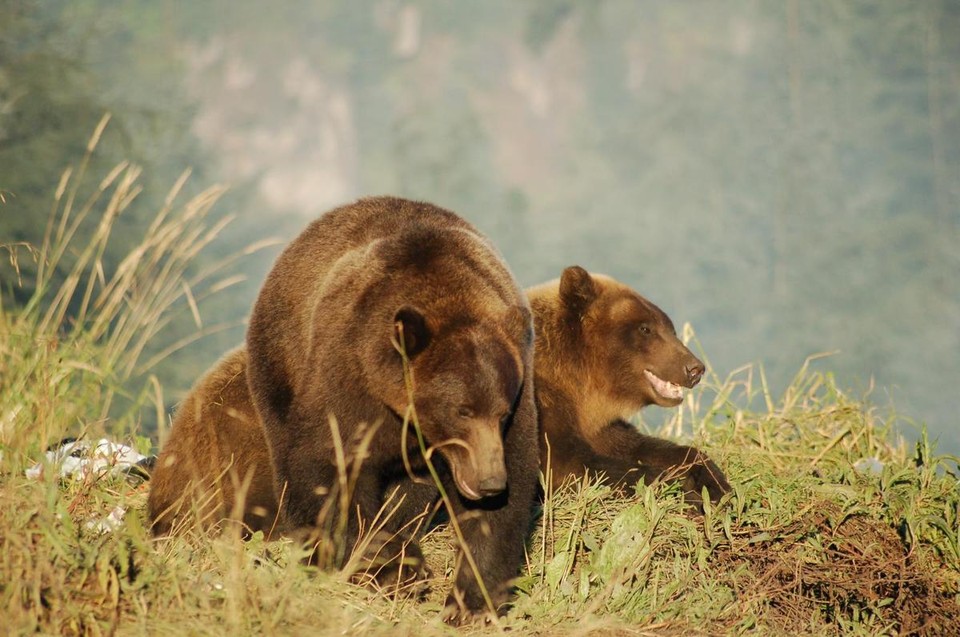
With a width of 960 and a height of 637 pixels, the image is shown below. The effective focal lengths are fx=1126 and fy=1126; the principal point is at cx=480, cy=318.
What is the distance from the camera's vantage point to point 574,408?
17.7 ft

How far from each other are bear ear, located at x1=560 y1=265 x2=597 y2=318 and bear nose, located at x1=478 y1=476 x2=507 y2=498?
208 cm

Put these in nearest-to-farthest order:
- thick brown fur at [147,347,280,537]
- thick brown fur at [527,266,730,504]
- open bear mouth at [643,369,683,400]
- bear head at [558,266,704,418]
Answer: thick brown fur at [147,347,280,537] → thick brown fur at [527,266,730,504] → bear head at [558,266,704,418] → open bear mouth at [643,369,683,400]

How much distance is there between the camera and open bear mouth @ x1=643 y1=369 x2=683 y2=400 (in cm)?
566

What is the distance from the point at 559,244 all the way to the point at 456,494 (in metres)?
52.3

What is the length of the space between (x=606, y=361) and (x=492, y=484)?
84.3 inches

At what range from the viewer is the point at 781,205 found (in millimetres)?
55969

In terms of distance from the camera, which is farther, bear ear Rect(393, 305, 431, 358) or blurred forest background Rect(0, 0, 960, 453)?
blurred forest background Rect(0, 0, 960, 453)

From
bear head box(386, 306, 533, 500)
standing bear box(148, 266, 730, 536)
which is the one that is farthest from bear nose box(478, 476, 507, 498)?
standing bear box(148, 266, 730, 536)

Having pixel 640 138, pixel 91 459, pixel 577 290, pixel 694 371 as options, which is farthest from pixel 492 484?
pixel 640 138

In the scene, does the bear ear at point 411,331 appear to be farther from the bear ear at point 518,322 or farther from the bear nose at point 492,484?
the bear nose at point 492,484

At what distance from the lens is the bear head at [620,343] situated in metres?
5.54

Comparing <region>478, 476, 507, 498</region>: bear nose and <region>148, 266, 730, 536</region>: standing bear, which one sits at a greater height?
<region>478, 476, 507, 498</region>: bear nose

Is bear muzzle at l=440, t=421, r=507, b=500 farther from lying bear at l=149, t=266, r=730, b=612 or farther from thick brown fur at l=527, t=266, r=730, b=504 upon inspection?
thick brown fur at l=527, t=266, r=730, b=504

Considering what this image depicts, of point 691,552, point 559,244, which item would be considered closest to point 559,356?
point 691,552
